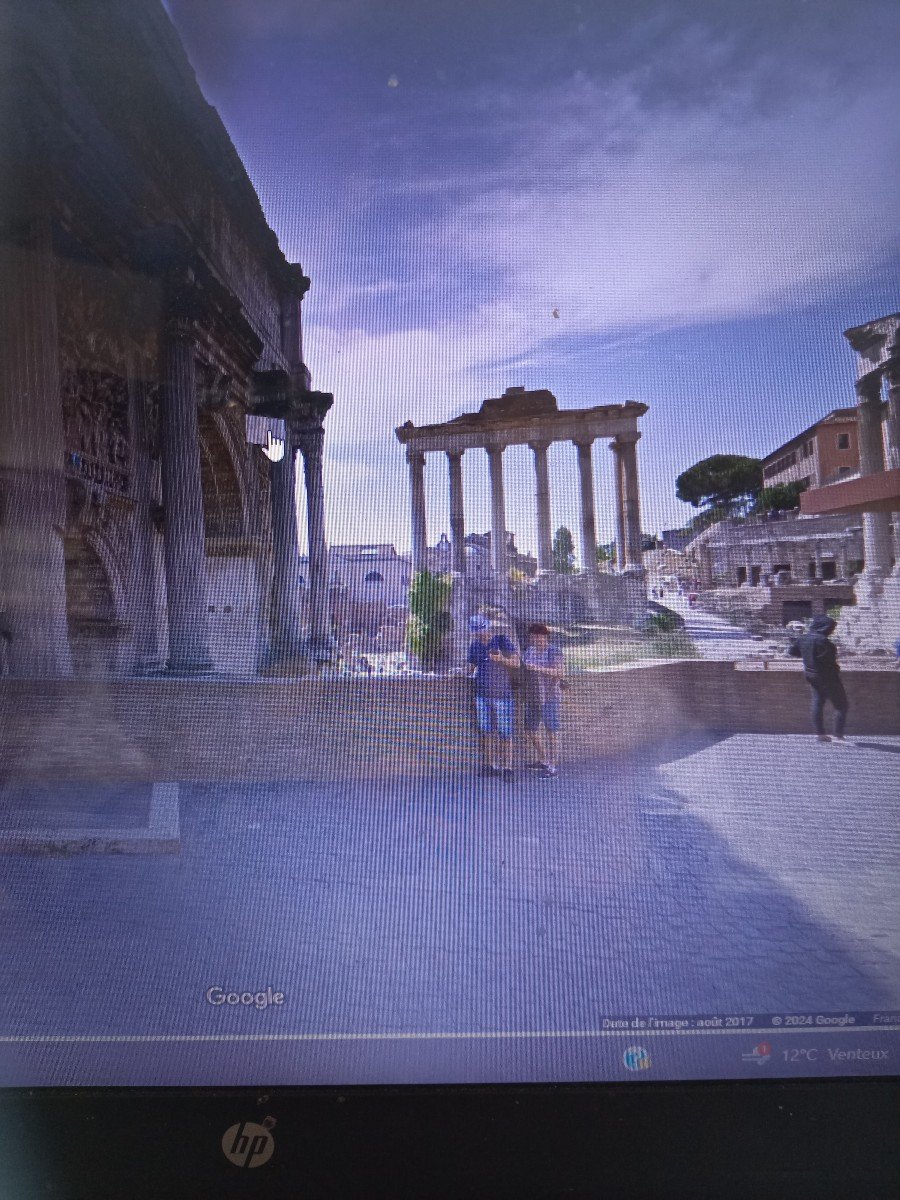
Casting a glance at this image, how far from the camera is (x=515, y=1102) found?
2.90ft

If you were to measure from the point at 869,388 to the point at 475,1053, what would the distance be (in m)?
1.06

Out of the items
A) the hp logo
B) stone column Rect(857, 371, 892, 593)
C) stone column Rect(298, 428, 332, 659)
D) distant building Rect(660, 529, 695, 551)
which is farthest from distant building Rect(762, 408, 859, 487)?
the hp logo

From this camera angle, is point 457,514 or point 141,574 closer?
point 457,514

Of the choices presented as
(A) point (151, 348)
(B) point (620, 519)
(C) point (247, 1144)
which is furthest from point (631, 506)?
(A) point (151, 348)

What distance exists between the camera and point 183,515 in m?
1.63

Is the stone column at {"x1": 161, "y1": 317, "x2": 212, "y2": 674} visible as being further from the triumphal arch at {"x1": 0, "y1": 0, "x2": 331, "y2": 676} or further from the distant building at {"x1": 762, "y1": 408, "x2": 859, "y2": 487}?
the distant building at {"x1": 762, "y1": 408, "x2": 859, "y2": 487}

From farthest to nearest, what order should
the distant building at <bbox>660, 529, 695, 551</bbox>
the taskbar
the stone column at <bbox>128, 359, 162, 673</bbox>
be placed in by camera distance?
the stone column at <bbox>128, 359, 162, 673</bbox> < the distant building at <bbox>660, 529, 695, 551</bbox> < the taskbar

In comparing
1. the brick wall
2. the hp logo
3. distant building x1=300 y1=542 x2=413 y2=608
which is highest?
distant building x1=300 y1=542 x2=413 y2=608

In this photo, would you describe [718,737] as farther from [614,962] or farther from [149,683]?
[149,683]

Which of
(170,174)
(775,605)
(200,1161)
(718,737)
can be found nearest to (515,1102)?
(200,1161)

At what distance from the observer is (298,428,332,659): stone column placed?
1023 millimetres

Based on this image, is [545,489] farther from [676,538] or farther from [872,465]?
[872,465]

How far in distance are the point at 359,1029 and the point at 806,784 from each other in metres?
0.70

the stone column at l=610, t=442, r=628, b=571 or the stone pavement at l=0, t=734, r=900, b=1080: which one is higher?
the stone column at l=610, t=442, r=628, b=571
